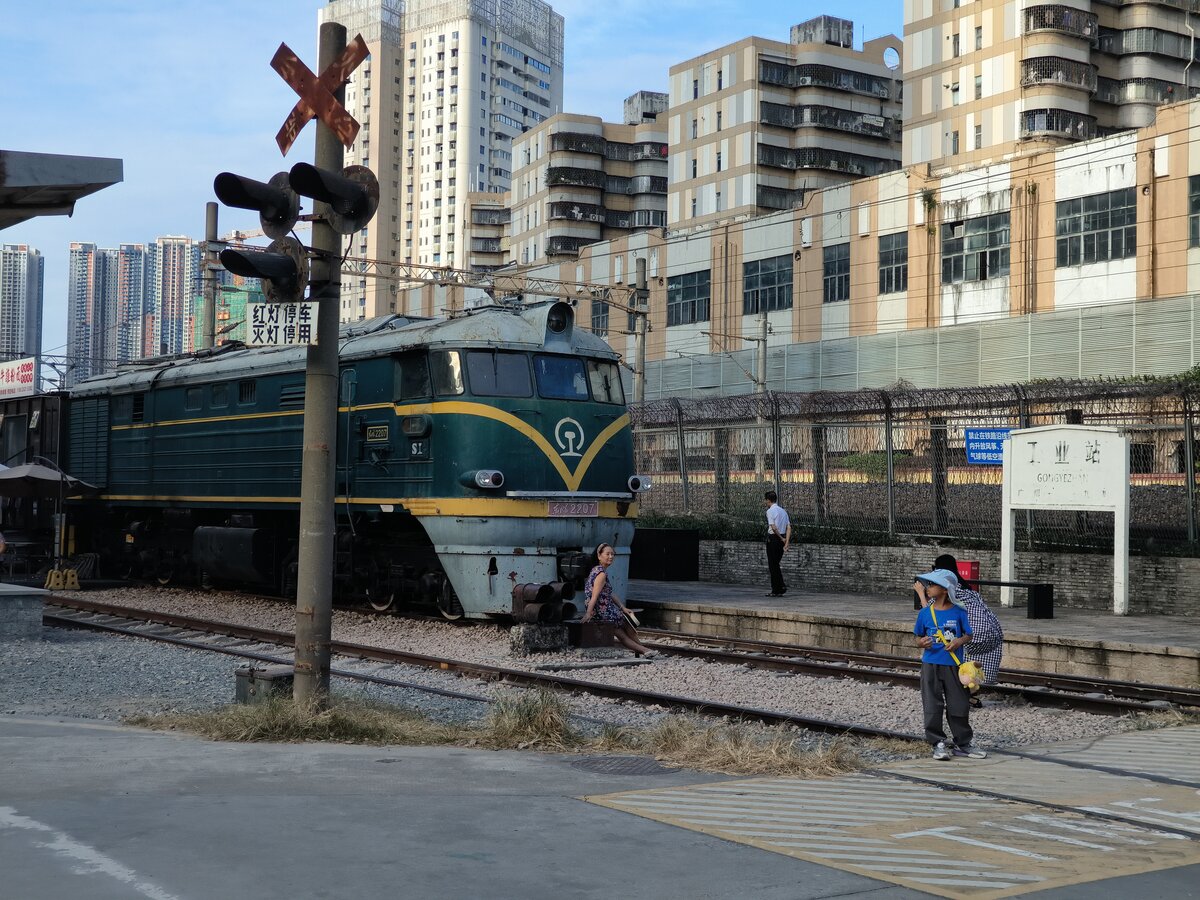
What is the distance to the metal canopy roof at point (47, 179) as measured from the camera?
9023 millimetres

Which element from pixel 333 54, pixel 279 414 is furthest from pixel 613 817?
pixel 279 414

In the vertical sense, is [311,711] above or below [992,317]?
below

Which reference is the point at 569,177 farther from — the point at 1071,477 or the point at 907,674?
the point at 907,674

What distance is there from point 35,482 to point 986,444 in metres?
15.3

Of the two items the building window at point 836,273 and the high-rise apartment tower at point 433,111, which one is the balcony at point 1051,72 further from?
Result: the high-rise apartment tower at point 433,111

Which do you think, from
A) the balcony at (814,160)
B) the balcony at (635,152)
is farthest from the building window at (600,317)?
the balcony at (635,152)

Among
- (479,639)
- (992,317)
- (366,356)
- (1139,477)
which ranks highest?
(992,317)

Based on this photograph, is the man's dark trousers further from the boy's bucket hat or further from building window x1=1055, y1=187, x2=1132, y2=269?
building window x1=1055, y1=187, x2=1132, y2=269

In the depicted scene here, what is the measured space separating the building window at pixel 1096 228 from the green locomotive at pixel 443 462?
3615cm

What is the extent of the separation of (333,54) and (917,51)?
64.7m

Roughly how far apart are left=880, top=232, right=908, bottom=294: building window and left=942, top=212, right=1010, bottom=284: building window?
206 centimetres

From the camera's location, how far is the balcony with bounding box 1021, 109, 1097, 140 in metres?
65.1

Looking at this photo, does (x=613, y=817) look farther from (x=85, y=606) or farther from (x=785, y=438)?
(x=785, y=438)

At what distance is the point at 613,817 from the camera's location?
6.57 m
